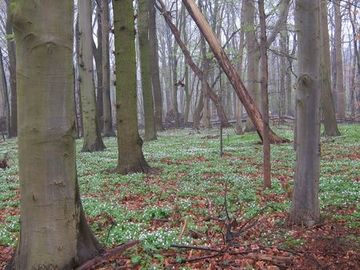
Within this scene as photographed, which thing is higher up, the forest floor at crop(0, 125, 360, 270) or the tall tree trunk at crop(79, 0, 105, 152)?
the tall tree trunk at crop(79, 0, 105, 152)

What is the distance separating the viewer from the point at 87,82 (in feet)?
51.8

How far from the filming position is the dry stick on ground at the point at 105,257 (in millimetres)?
4113

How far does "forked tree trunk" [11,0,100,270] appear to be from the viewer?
3.72 m

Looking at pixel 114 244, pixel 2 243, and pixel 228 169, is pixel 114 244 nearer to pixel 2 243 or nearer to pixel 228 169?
pixel 2 243

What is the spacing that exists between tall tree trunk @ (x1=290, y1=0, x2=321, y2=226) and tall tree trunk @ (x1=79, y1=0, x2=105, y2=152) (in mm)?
11550

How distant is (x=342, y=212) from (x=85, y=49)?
478 inches

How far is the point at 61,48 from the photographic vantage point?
3.80 metres

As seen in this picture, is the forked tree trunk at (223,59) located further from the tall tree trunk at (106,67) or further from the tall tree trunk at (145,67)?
the tall tree trunk at (106,67)

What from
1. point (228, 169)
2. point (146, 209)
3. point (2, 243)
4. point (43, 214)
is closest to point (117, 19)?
point (228, 169)

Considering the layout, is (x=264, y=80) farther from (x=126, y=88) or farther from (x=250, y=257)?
(x=250, y=257)

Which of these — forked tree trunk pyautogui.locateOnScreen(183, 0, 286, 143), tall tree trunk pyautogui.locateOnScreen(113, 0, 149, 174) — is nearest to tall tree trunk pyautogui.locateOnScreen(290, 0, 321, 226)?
tall tree trunk pyautogui.locateOnScreen(113, 0, 149, 174)

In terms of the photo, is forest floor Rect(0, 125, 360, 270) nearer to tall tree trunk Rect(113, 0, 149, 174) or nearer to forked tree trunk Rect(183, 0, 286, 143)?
tall tree trunk Rect(113, 0, 149, 174)

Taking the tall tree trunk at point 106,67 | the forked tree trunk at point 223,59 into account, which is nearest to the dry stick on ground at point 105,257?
the forked tree trunk at point 223,59

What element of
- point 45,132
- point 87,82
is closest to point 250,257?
point 45,132
